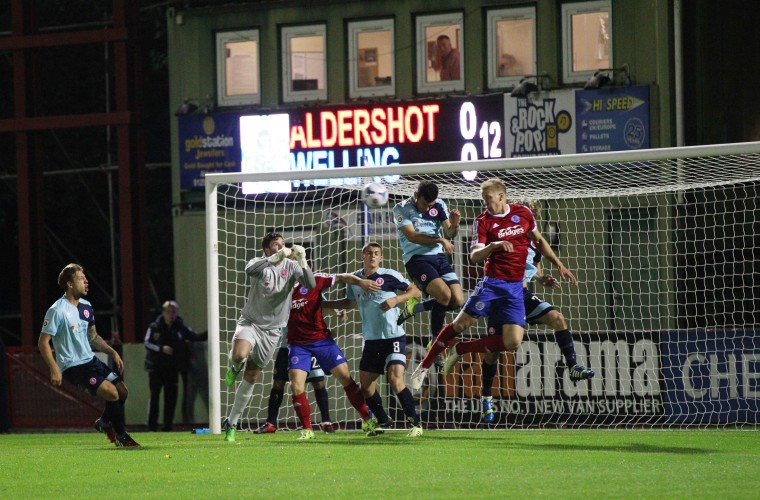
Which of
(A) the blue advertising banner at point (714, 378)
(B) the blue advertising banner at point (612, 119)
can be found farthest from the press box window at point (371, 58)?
(A) the blue advertising banner at point (714, 378)

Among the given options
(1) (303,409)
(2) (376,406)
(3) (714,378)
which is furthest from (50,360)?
(3) (714,378)

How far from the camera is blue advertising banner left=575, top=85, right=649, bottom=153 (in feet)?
63.7

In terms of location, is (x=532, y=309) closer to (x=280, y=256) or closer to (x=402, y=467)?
(x=280, y=256)

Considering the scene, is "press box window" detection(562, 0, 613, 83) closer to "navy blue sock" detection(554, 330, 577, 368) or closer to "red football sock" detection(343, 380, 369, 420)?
"navy blue sock" detection(554, 330, 577, 368)

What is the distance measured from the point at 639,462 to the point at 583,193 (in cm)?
696

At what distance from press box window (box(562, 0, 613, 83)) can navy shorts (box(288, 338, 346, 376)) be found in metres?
7.61

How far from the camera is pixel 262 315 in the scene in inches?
539

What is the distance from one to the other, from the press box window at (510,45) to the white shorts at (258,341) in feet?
25.9

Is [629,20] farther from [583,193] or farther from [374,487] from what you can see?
[374,487]

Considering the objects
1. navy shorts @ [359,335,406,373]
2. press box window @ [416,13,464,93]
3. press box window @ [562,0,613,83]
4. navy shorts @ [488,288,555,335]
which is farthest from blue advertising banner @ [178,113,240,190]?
navy shorts @ [488,288,555,335]

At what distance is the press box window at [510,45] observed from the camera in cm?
2030

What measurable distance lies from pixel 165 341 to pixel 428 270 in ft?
23.1

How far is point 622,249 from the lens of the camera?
19.3m

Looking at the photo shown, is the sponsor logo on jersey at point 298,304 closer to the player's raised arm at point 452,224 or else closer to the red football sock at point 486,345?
the player's raised arm at point 452,224
